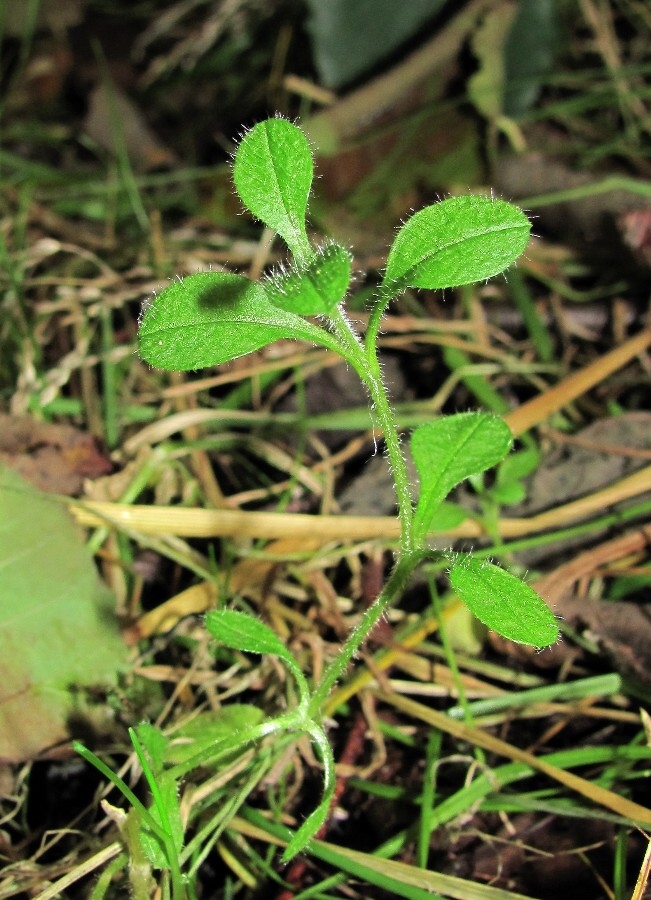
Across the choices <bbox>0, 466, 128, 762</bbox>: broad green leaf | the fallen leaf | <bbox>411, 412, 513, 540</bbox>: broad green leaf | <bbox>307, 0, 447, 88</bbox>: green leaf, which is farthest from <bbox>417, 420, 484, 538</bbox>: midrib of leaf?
<bbox>307, 0, 447, 88</bbox>: green leaf

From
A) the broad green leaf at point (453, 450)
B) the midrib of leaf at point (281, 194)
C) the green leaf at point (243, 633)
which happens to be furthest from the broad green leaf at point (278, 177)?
the green leaf at point (243, 633)

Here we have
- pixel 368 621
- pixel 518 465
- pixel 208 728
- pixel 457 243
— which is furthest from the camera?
pixel 518 465

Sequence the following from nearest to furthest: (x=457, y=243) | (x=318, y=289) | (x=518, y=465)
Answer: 1. (x=318, y=289)
2. (x=457, y=243)
3. (x=518, y=465)

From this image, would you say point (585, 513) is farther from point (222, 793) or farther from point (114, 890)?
point (114, 890)

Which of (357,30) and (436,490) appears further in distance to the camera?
(357,30)

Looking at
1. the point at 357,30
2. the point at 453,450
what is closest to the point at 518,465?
the point at 453,450

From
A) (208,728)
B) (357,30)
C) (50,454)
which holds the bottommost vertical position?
(208,728)

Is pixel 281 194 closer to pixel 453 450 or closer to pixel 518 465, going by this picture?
pixel 453 450

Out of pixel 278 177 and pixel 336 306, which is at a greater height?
pixel 278 177
